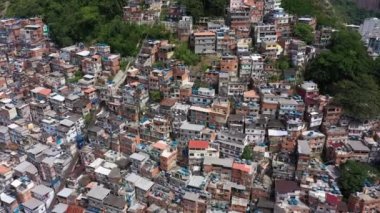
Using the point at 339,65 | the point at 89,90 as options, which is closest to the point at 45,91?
the point at 89,90

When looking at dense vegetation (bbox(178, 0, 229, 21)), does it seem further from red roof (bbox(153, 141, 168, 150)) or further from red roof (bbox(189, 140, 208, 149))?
red roof (bbox(189, 140, 208, 149))

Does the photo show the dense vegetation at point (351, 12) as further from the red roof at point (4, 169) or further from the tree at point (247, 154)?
the red roof at point (4, 169)

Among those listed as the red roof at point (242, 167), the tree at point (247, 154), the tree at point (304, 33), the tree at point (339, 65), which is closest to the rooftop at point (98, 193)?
the red roof at point (242, 167)

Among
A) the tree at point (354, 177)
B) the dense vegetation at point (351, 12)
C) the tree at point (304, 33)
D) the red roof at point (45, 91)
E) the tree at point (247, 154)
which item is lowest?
the tree at point (354, 177)

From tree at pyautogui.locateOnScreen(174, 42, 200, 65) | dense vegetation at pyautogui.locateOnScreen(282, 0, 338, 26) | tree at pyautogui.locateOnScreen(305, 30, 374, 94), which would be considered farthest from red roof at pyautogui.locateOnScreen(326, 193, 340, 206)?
dense vegetation at pyautogui.locateOnScreen(282, 0, 338, 26)

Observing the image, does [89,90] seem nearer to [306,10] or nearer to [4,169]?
[4,169]

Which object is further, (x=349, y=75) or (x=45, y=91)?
(x=45, y=91)

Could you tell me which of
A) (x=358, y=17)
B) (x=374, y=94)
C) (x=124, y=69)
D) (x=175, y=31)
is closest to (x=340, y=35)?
(x=374, y=94)
